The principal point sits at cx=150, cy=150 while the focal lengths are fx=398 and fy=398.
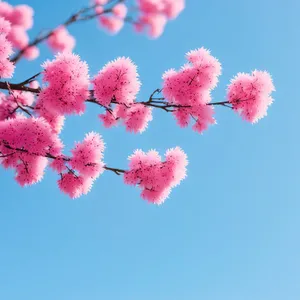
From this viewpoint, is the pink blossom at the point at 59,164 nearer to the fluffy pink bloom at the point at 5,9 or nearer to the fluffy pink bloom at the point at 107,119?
the fluffy pink bloom at the point at 107,119

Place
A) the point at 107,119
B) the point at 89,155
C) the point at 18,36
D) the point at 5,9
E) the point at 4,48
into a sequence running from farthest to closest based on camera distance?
the point at 5,9, the point at 18,36, the point at 107,119, the point at 89,155, the point at 4,48

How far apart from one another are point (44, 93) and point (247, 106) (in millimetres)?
2135

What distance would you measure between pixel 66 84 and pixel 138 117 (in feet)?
3.56

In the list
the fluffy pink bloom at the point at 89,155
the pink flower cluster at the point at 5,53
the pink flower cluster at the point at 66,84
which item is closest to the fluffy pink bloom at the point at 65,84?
the pink flower cluster at the point at 66,84

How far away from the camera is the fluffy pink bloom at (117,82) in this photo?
384cm

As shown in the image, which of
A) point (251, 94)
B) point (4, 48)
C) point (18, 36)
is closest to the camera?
point (4, 48)

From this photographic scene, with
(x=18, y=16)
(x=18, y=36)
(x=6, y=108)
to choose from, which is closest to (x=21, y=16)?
(x=18, y=16)

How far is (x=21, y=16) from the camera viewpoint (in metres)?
7.72

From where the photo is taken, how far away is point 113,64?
3.88 meters

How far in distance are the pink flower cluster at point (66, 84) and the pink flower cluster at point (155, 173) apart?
957 millimetres

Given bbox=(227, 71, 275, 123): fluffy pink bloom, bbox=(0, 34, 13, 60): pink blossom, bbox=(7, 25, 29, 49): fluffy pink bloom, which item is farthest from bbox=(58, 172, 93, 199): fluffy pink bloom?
bbox=(7, 25, 29, 49): fluffy pink bloom

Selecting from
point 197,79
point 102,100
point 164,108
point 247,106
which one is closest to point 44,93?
point 102,100

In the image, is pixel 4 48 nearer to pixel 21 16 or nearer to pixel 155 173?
pixel 155 173

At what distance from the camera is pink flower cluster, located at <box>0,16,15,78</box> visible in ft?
12.5
